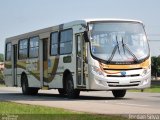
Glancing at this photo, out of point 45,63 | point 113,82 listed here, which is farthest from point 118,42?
point 45,63

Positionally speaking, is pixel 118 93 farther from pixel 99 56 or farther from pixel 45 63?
pixel 45 63

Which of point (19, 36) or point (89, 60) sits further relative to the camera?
point (19, 36)

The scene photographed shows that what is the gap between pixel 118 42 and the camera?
74.6 feet

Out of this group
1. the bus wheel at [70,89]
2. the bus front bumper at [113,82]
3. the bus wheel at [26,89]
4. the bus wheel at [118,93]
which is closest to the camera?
the bus front bumper at [113,82]

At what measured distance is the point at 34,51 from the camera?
95.0ft

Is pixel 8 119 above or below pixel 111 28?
below

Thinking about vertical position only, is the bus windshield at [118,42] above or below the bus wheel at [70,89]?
above

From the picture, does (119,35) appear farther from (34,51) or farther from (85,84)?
(34,51)

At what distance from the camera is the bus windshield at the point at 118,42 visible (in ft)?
73.6

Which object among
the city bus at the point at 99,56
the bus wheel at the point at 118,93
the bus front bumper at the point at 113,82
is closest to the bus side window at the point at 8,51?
the city bus at the point at 99,56

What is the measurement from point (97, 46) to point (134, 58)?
1.57 meters

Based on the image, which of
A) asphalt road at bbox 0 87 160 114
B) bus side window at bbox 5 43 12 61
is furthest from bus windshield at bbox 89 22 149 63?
bus side window at bbox 5 43 12 61

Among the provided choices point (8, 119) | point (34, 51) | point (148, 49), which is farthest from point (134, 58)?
point (8, 119)

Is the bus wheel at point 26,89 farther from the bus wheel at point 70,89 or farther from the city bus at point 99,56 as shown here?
the bus wheel at point 70,89
